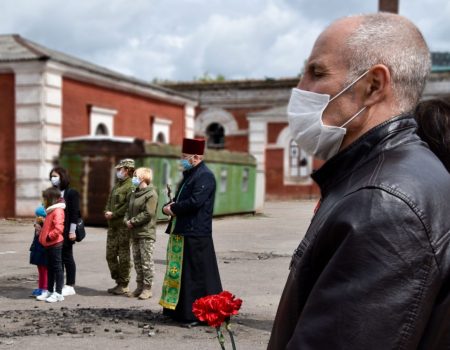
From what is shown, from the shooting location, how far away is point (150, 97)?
25047 mm

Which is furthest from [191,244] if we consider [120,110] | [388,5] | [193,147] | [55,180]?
[388,5]

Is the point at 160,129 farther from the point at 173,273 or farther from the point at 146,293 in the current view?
the point at 173,273

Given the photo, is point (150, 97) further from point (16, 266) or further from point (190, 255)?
point (190, 255)

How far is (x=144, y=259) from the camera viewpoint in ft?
28.6

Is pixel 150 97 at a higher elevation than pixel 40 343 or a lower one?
higher

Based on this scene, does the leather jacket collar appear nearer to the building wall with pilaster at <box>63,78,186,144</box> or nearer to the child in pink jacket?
the child in pink jacket

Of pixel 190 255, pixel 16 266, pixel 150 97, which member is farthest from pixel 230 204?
pixel 190 255

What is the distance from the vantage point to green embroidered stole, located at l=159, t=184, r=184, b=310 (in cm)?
746

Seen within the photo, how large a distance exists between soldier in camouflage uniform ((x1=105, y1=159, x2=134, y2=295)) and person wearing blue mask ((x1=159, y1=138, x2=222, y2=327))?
163 centimetres

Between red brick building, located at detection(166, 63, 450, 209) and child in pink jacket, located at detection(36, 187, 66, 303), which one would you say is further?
red brick building, located at detection(166, 63, 450, 209)

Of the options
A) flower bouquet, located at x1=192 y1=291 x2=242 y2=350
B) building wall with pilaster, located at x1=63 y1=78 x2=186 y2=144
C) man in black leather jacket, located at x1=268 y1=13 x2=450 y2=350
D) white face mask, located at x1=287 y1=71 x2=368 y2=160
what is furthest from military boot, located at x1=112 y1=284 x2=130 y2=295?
building wall with pilaster, located at x1=63 y1=78 x2=186 y2=144

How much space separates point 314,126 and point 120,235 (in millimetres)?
7548

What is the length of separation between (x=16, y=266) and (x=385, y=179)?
1071 centimetres

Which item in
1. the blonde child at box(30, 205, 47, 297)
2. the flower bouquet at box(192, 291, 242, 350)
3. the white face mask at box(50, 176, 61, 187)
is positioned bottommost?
the blonde child at box(30, 205, 47, 297)
